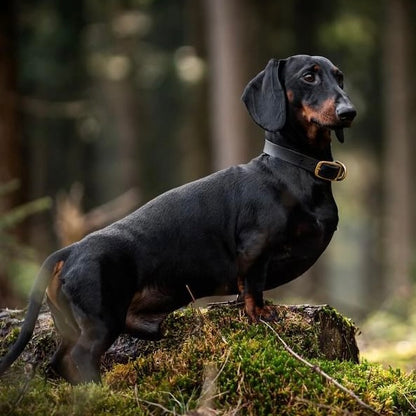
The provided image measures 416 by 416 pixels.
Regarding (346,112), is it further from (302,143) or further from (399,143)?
(399,143)

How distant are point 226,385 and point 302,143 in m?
1.50

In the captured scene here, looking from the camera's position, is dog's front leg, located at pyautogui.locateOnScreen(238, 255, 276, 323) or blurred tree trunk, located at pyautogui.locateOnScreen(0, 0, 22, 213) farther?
blurred tree trunk, located at pyautogui.locateOnScreen(0, 0, 22, 213)

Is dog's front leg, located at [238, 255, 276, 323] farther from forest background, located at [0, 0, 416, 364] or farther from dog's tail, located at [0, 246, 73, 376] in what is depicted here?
forest background, located at [0, 0, 416, 364]

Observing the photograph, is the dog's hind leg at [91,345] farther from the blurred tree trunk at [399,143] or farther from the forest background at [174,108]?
the blurred tree trunk at [399,143]

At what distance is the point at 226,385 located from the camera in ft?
12.9

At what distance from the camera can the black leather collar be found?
4.38 m

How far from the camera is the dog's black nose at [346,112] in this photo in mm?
4005

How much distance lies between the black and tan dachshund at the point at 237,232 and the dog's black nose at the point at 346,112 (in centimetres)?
7

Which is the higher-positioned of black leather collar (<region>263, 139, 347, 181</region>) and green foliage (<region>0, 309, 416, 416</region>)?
black leather collar (<region>263, 139, 347, 181</region>)

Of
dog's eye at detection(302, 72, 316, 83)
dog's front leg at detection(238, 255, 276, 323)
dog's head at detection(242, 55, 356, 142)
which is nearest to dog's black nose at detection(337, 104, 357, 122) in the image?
dog's head at detection(242, 55, 356, 142)

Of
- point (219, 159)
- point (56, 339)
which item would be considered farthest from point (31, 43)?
point (56, 339)

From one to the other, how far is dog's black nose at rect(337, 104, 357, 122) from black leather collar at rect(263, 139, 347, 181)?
0.42m

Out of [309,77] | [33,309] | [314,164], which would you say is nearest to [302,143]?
[314,164]

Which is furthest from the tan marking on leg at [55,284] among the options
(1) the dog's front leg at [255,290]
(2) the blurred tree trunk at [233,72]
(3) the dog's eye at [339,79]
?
(2) the blurred tree trunk at [233,72]
